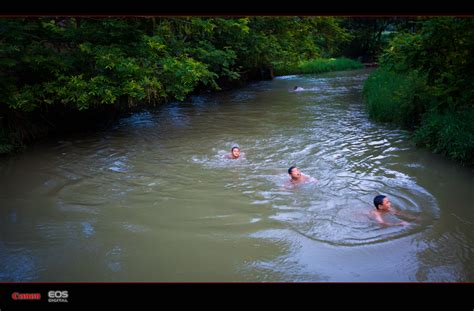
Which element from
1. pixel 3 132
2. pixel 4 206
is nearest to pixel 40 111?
pixel 3 132

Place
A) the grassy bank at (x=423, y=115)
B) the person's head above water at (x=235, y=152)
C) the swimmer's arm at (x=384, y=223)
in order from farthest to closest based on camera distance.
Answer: the person's head above water at (x=235, y=152), the grassy bank at (x=423, y=115), the swimmer's arm at (x=384, y=223)

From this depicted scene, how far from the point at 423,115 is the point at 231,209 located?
706 centimetres

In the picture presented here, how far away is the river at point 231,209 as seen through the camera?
5086 millimetres

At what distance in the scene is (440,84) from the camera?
316 inches

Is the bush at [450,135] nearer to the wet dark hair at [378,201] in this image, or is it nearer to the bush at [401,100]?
the bush at [401,100]

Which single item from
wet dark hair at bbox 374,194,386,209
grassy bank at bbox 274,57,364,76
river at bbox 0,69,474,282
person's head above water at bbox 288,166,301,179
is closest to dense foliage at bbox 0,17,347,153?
river at bbox 0,69,474,282

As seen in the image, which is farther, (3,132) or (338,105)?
(338,105)

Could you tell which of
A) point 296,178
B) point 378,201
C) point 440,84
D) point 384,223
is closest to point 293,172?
point 296,178

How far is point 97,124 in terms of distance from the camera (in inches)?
551

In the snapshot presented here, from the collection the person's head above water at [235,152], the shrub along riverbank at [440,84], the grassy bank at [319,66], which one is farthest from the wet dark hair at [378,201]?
the grassy bank at [319,66]

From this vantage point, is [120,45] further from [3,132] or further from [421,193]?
[421,193]

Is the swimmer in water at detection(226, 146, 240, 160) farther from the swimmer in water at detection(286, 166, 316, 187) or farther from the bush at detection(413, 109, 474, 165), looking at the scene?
the bush at detection(413, 109, 474, 165)

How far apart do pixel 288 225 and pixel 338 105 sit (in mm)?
12624

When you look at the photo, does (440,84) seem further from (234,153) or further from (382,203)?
(234,153)
